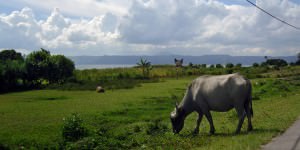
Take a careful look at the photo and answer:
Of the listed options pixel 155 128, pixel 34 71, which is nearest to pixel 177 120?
pixel 155 128

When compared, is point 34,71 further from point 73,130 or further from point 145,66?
point 73,130

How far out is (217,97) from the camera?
13406 mm

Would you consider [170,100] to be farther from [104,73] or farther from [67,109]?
[104,73]

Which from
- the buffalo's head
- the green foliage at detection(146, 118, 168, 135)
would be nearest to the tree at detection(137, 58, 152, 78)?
the green foliage at detection(146, 118, 168, 135)

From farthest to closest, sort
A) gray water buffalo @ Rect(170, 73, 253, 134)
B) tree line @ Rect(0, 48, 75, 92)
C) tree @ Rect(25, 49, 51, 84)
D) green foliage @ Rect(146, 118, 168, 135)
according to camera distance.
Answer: tree @ Rect(25, 49, 51, 84) → tree line @ Rect(0, 48, 75, 92) → green foliage @ Rect(146, 118, 168, 135) → gray water buffalo @ Rect(170, 73, 253, 134)

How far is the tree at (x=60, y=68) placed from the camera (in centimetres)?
5667

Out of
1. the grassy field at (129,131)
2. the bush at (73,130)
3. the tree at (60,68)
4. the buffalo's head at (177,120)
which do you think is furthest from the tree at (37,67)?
the buffalo's head at (177,120)

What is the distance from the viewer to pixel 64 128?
49.0ft

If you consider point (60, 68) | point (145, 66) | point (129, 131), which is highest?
point (60, 68)

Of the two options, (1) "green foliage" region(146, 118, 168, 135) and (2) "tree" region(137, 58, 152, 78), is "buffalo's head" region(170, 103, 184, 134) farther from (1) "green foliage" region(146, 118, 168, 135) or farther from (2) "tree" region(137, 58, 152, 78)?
(2) "tree" region(137, 58, 152, 78)

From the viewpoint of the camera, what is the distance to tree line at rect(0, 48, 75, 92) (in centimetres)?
4932

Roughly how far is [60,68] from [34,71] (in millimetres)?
5020

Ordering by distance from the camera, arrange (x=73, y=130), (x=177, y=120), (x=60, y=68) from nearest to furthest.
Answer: (x=177, y=120)
(x=73, y=130)
(x=60, y=68)

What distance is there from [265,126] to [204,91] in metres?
2.73
